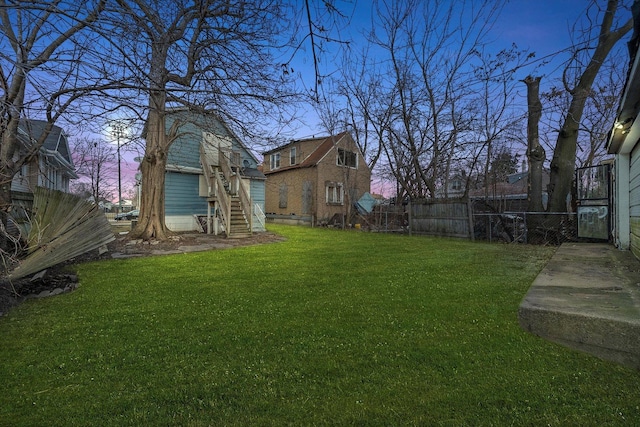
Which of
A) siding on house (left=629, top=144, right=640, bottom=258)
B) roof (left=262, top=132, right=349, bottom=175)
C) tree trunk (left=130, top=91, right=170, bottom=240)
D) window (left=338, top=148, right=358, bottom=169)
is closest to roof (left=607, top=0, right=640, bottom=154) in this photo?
siding on house (left=629, top=144, right=640, bottom=258)

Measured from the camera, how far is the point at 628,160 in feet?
20.1

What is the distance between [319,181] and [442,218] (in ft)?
28.9

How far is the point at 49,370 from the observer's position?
2.30 m

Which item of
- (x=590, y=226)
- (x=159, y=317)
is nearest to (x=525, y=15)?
(x=590, y=226)

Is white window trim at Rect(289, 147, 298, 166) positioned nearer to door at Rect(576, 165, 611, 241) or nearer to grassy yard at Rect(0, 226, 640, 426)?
door at Rect(576, 165, 611, 241)

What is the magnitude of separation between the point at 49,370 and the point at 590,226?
36.5ft

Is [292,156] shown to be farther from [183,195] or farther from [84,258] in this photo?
[84,258]

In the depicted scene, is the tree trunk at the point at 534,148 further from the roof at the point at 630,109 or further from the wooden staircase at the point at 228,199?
the wooden staircase at the point at 228,199

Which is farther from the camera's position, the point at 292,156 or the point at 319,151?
the point at 292,156

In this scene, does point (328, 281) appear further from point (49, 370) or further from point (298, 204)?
point (298, 204)

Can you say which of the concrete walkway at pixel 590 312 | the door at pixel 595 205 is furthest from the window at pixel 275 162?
the concrete walkway at pixel 590 312

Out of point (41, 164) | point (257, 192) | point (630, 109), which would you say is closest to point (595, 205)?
point (630, 109)

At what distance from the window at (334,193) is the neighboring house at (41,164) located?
13.2 metres

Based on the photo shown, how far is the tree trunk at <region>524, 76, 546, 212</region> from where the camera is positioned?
10.8 m
